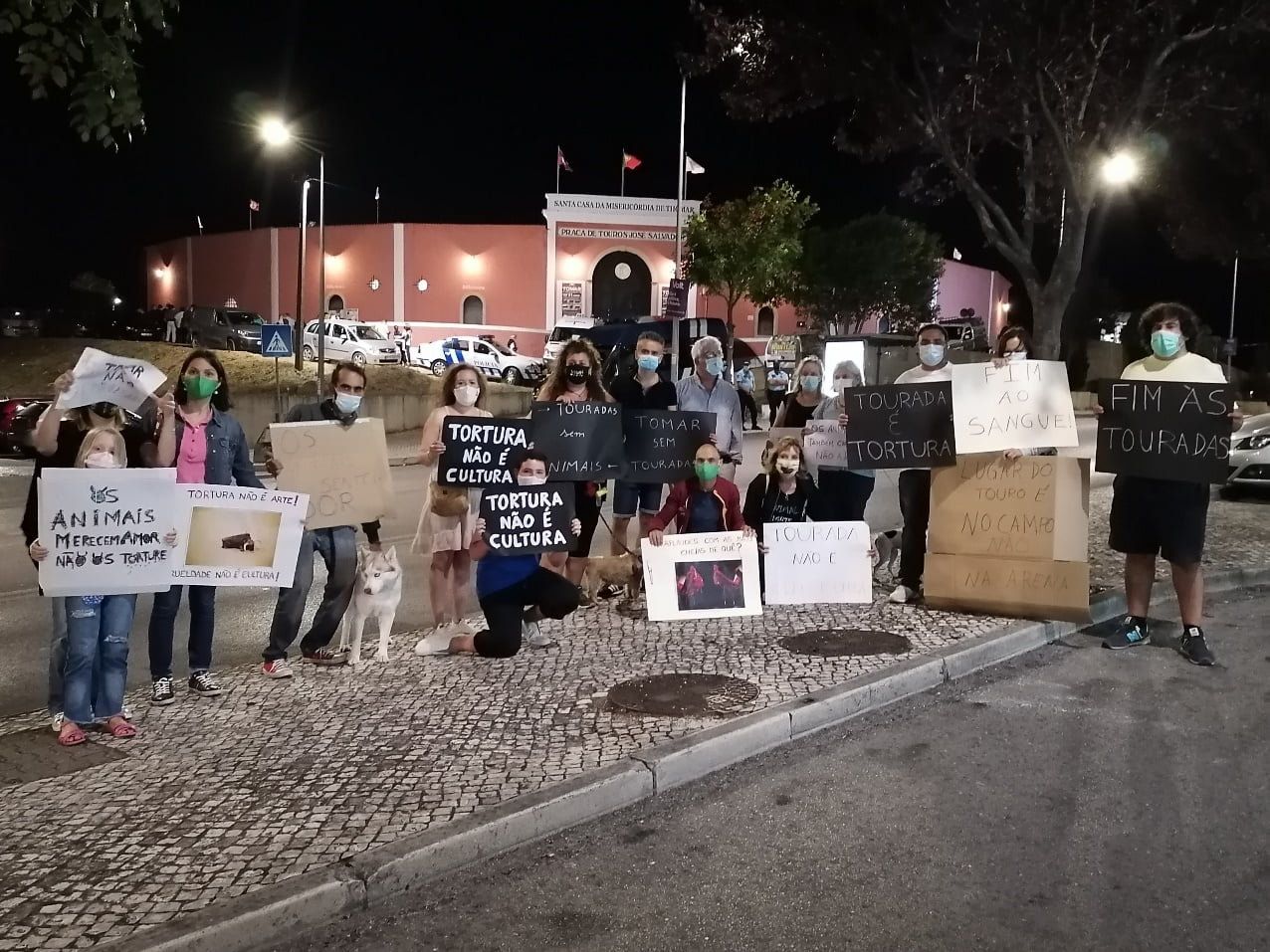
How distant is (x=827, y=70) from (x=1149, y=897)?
1595 centimetres

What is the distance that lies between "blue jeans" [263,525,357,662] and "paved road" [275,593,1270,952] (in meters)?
2.55

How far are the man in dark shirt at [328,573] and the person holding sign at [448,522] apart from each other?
0.39m

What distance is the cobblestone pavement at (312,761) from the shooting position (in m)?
3.84

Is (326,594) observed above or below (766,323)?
below

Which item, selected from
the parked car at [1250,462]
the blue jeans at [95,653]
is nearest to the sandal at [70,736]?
the blue jeans at [95,653]

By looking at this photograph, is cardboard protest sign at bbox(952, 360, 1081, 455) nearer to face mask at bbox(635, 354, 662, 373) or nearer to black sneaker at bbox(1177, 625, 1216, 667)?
black sneaker at bbox(1177, 625, 1216, 667)

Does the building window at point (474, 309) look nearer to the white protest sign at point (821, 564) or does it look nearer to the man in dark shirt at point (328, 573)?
the white protest sign at point (821, 564)

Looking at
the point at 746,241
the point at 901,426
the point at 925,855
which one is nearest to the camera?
the point at 925,855

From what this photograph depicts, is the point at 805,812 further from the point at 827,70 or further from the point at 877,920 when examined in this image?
the point at 827,70

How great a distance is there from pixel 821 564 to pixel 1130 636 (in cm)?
210

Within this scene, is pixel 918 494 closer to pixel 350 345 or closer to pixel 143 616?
pixel 143 616

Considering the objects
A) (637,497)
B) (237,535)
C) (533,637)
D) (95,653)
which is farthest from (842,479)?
(95,653)

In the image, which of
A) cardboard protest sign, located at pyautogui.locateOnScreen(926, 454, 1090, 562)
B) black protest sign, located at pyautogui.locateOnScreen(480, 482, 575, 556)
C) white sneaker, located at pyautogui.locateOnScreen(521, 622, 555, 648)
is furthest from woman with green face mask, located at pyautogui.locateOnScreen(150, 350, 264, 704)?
cardboard protest sign, located at pyautogui.locateOnScreen(926, 454, 1090, 562)

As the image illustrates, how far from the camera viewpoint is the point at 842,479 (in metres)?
8.21
